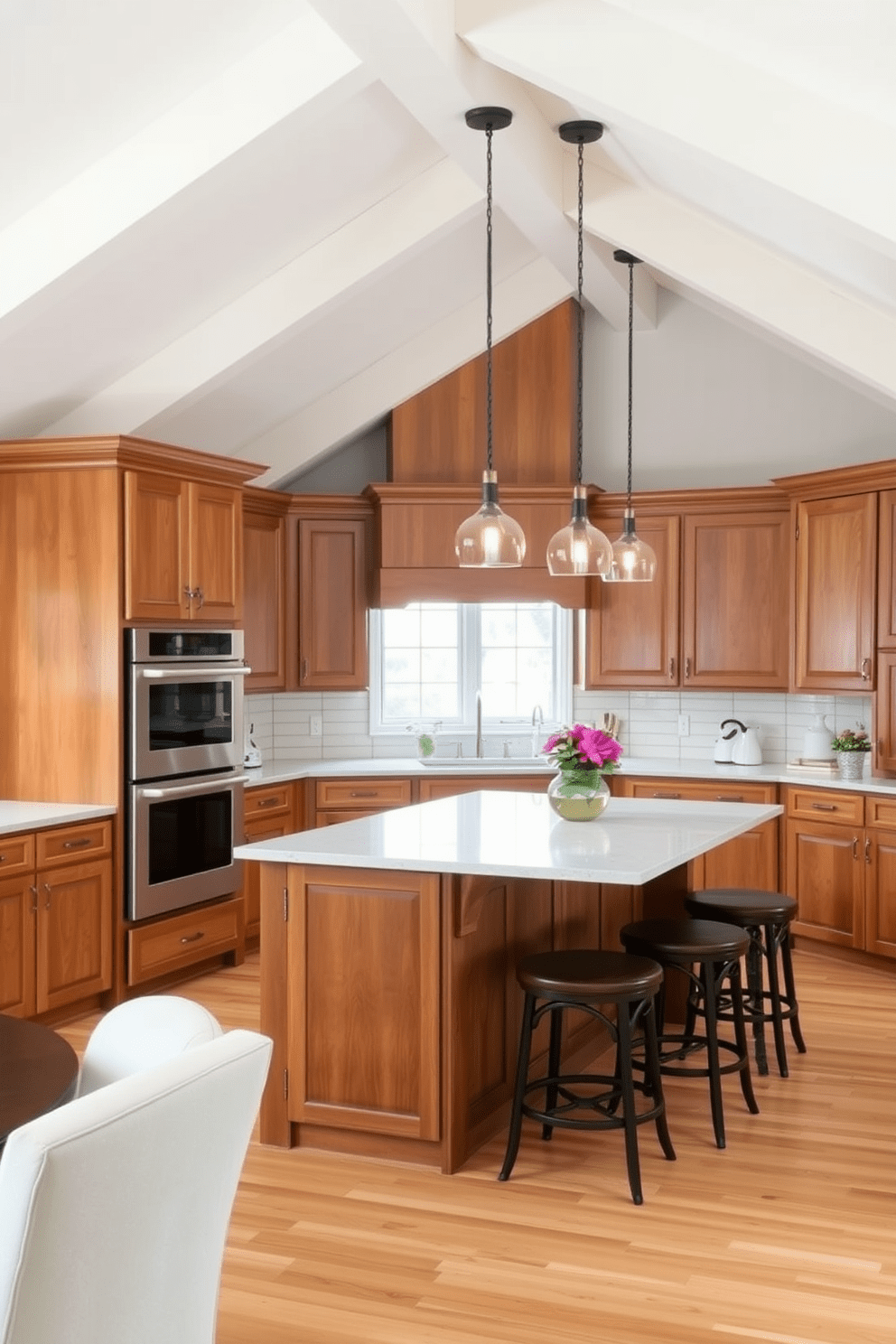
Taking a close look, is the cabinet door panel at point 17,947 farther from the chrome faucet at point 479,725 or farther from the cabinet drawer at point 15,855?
the chrome faucet at point 479,725

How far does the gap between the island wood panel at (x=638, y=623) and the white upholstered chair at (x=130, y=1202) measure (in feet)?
17.0

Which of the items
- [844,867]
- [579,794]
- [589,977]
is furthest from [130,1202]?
[844,867]

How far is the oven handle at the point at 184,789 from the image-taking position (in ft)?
17.3

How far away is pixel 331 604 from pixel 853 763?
273 cm

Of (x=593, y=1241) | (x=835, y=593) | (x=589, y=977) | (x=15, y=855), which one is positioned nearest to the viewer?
(x=593, y=1241)

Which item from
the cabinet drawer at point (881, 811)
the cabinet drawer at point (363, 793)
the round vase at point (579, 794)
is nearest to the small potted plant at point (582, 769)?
the round vase at point (579, 794)

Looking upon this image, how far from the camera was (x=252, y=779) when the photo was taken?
6.23 metres

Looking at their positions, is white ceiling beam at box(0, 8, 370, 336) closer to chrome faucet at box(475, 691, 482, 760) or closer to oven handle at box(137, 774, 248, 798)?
oven handle at box(137, 774, 248, 798)

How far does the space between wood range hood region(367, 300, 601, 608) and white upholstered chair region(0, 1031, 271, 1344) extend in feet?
16.8

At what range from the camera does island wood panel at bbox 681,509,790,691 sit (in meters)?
6.59

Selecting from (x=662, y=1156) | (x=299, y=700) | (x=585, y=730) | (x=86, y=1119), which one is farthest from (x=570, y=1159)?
(x=299, y=700)

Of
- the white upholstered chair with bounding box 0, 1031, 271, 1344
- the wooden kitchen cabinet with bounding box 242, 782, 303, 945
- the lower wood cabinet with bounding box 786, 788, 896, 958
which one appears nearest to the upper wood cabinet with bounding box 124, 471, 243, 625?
the wooden kitchen cabinet with bounding box 242, 782, 303, 945

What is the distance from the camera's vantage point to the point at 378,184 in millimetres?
5285

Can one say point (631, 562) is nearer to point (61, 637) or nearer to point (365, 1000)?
point (365, 1000)
